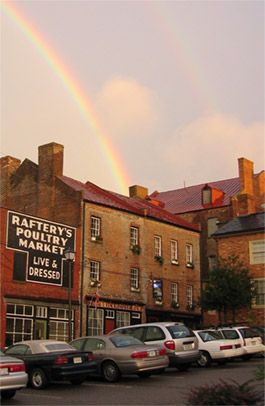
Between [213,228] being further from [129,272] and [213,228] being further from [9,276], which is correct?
[9,276]

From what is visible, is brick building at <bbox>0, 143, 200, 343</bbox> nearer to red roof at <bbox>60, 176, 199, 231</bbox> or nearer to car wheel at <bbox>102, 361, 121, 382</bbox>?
red roof at <bbox>60, 176, 199, 231</bbox>

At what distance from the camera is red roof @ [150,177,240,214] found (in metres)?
59.7

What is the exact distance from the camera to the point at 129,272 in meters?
39.3

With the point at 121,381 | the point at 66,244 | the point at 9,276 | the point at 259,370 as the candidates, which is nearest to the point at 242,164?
the point at 66,244

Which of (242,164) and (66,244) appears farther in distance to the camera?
(242,164)

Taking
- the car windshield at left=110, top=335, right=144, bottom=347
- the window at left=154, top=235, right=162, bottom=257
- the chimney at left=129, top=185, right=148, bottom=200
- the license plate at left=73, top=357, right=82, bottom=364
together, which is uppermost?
the chimney at left=129, top=185, right=148, bottom=200

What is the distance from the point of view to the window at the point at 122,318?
37.7m

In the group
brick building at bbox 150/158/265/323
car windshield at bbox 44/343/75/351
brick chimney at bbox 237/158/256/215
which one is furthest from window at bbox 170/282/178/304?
car windshield at bbox 44/343/75/351

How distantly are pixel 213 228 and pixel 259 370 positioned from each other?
48.5m

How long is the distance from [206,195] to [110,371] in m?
43.4

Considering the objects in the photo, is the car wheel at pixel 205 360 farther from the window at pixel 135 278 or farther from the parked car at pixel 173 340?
the window at pixel 135 278

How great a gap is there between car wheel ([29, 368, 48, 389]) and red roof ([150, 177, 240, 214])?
42.8 meters

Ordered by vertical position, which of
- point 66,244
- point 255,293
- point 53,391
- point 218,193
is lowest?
point 53,391

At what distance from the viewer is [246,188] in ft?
185
